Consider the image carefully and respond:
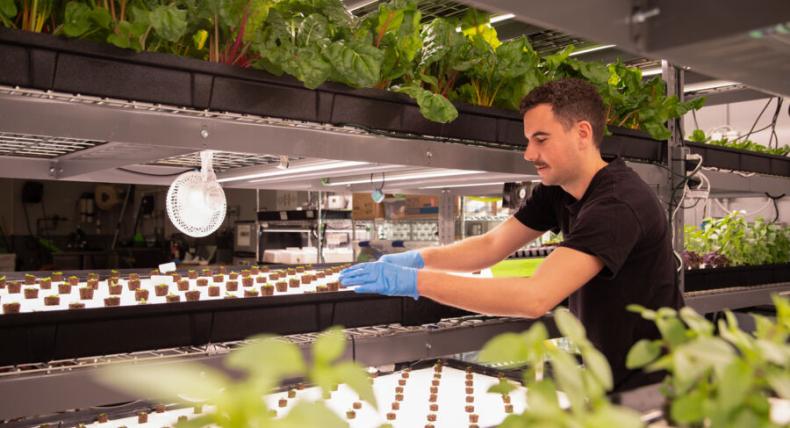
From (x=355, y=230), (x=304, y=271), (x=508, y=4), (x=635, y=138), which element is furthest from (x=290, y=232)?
(x=508, y=4)

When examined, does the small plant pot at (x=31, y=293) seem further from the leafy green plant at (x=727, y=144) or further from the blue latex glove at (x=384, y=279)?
the leafy green plant at (x=727, y=144)

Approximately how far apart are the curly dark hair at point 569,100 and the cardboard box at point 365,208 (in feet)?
15.4

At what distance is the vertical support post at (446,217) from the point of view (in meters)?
3.57

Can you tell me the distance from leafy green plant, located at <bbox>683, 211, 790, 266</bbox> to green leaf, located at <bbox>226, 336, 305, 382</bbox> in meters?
4.23

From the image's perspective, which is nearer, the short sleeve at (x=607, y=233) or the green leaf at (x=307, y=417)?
the green leaf at (x=307, y=417)

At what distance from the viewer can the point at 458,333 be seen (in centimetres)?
231

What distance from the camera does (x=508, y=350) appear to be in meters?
0.55

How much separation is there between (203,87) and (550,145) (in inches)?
42.6

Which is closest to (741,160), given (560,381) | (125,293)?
(125,293)

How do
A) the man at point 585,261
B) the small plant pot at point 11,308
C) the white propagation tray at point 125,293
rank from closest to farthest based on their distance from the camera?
the small plant pot at point 11,308 → the man at point 585,261 → the white propagation tray at point 125,293

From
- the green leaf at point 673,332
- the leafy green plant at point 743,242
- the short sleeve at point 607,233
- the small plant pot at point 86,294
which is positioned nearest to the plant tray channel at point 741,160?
the leafy green plant at point 743,242

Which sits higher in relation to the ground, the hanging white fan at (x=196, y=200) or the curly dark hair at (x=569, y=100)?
the curly dark hair at (x=569, y=100)

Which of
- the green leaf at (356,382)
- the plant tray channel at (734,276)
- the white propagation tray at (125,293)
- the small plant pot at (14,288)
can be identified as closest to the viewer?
the green leaf at (356,382)

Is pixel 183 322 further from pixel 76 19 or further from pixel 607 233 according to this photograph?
pixel 607 233
